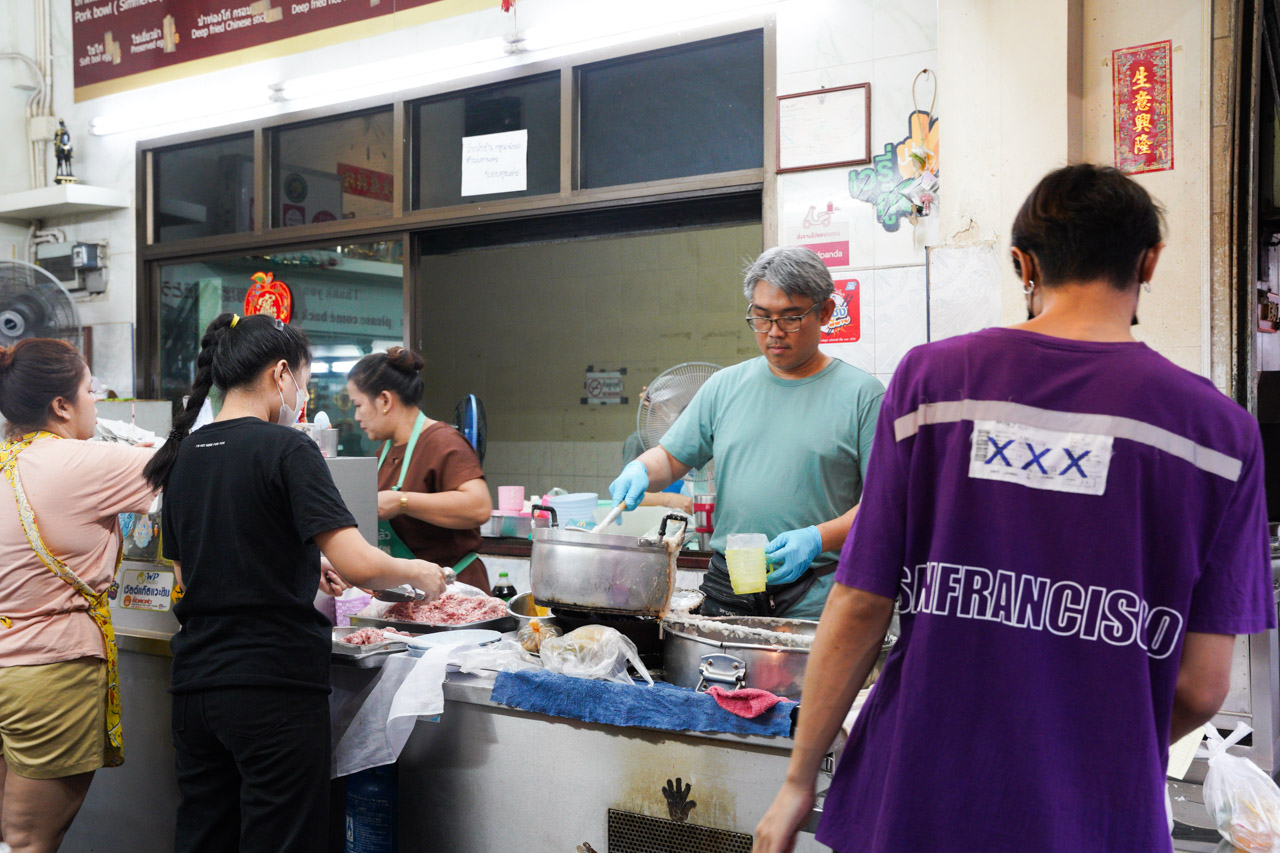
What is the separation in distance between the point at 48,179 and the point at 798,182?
481cm

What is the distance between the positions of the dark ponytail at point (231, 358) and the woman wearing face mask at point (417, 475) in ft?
3.65

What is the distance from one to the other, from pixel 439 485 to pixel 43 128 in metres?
4.39

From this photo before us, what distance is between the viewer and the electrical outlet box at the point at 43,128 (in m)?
6.04

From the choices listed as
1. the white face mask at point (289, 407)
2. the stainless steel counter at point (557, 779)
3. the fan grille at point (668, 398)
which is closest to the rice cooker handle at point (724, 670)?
the stainless steel counter at point (557, 779)

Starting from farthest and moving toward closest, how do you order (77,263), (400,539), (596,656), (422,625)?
(77,263), (400,539), (422,625), (596,656)

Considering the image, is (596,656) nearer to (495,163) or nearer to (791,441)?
(791,441)

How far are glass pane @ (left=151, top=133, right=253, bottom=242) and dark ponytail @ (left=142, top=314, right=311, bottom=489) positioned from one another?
12.4 ft

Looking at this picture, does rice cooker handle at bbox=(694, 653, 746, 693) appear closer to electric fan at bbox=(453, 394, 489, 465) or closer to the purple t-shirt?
the purple t-shirt

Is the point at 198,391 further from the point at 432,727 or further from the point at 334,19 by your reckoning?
the point at 334,19

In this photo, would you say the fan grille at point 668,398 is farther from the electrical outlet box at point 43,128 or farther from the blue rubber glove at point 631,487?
the electrical outlet box at point 43,128

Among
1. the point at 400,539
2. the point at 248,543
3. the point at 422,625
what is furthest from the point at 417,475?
the point at 248,543

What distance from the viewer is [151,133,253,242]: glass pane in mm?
5707

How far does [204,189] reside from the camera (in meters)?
5.79

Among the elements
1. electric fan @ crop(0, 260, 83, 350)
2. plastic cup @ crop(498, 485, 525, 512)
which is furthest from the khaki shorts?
electric fan @ crop(0, 260, 83, 350)
